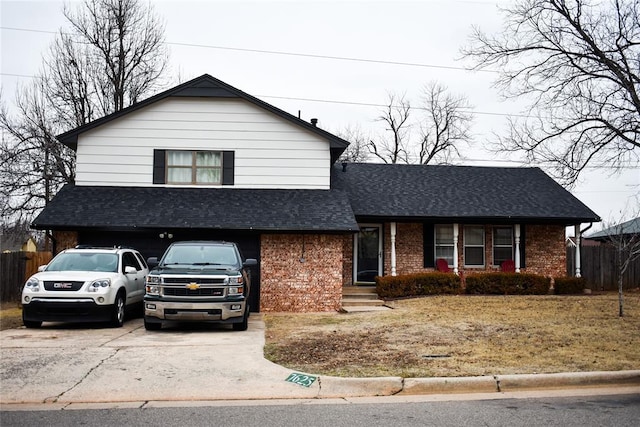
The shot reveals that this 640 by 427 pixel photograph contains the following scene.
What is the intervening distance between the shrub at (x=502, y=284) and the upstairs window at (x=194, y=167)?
9.16 m

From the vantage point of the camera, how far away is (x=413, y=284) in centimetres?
2069

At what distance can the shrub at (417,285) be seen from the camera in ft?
67.0

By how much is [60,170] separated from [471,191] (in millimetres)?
18321

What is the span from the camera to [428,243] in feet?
75.2

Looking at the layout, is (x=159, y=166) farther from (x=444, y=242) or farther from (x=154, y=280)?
(x=444, y=242)

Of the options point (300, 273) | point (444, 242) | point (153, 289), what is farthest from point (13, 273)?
point (444, 242)

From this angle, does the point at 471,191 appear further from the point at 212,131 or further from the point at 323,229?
the point at 212,131

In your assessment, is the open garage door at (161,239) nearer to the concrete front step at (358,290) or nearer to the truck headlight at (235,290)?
the concrete front step at (358,290)

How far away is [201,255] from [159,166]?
6.20m

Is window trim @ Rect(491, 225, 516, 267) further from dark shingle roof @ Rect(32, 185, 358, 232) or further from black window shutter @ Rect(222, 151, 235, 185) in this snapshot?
black window shutter @ Rect(222, 151, 235, 185)

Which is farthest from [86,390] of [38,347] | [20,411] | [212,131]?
[212,131]

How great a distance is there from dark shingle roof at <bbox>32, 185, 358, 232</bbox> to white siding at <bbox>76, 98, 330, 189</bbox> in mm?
434

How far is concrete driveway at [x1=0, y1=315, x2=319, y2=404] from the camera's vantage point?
7.94m

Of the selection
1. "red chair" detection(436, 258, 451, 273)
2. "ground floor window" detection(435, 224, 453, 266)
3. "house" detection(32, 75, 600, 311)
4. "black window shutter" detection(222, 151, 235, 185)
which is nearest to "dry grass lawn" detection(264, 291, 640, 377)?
"house" detection(32, 75, 600, 311)
